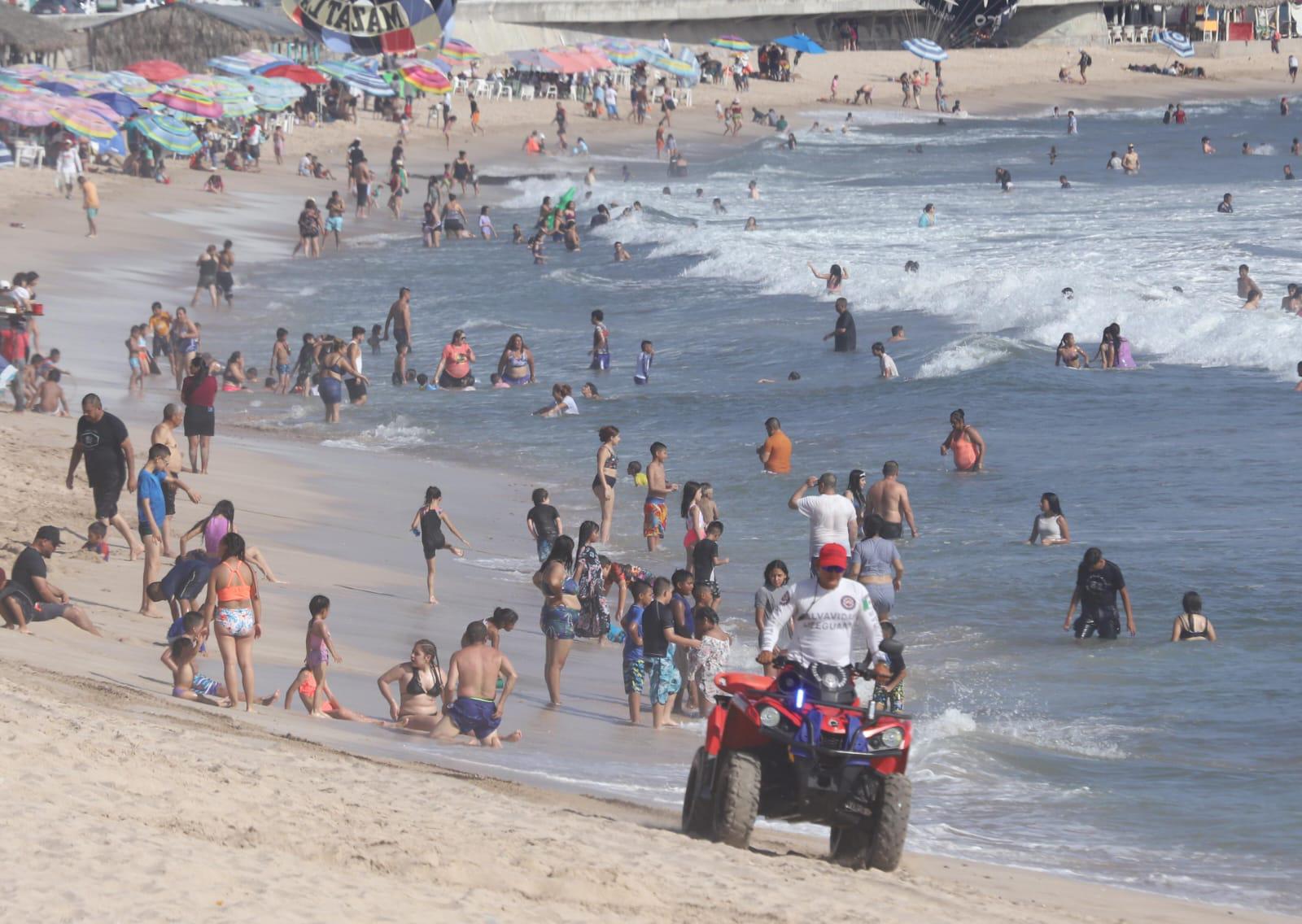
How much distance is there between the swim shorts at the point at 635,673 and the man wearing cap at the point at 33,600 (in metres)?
3.41

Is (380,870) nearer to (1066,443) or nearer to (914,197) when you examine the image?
(1066,443)

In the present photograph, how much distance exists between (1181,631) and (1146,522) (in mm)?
3887

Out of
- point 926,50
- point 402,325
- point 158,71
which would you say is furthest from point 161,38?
point 926,50

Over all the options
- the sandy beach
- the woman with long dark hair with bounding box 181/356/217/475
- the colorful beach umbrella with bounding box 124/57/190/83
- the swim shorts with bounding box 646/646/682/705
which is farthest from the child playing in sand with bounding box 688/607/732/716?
the colorful beach umbrella with bounding box 124/57/190/83

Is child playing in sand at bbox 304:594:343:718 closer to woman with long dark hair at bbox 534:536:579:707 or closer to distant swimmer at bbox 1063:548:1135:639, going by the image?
woman with long dark hair at bbox 534:536:579:707

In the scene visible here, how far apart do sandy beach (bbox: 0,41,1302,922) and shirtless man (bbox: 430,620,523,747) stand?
27cm

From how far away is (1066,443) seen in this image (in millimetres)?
20578

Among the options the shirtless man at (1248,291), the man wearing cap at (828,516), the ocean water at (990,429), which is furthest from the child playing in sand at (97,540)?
the shirtless man at (1248,291)

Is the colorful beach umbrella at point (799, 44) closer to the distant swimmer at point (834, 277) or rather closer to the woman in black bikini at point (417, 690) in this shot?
the distant swimmer at point (834, 277)

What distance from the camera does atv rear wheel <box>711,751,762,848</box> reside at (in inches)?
289

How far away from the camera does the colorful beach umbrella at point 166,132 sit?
1580 inches

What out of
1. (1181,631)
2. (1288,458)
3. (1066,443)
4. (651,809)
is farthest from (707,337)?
(651,809)

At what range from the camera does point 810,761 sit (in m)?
7.16

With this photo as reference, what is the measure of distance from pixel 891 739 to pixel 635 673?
4197 millimetres
